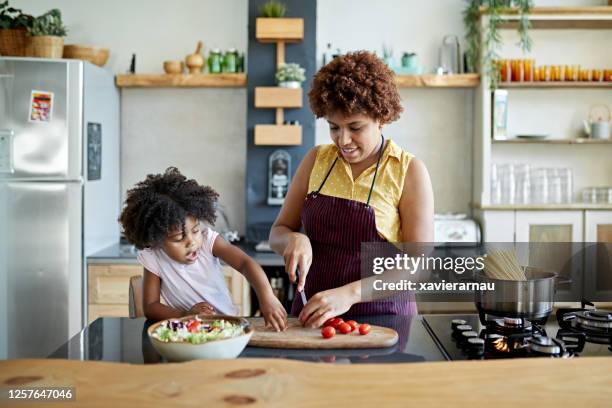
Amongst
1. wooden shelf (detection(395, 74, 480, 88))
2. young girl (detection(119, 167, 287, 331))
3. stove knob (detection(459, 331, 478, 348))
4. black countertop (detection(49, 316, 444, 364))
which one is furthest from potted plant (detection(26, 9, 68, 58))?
stove knob (detection(459, 331, 478, 348))

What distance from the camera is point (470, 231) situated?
457 cm

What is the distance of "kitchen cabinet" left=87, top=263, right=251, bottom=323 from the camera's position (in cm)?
419

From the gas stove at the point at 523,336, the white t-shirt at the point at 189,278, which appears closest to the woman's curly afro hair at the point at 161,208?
the white t-shirt at the point at 189,278

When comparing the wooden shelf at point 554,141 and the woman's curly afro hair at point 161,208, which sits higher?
the wooden shelf at point 554,141

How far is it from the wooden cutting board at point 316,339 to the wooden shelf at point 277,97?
108 inches

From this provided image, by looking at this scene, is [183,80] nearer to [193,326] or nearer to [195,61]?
[195,61]

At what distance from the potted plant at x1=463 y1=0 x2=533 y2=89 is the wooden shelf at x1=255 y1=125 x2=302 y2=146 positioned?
1210 millimetres

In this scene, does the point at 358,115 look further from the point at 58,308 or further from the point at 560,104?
the point at 560,104

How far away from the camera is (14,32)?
425cm

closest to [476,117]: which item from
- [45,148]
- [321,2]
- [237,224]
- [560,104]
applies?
[560,104]

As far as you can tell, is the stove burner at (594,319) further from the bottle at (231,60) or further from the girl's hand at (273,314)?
the bottle at (231,60)

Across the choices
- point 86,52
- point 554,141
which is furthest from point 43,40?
point 554,141

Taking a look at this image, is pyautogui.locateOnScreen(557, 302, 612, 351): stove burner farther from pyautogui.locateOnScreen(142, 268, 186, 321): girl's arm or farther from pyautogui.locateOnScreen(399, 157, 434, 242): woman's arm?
pyautogui.locateOnScreen(142, 268, 186, 321): girl's arm

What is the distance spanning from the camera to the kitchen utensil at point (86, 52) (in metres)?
4.46
